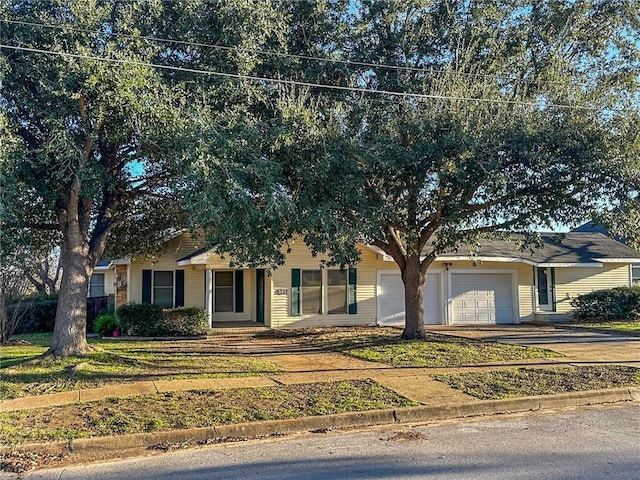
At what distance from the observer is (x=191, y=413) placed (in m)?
8.01

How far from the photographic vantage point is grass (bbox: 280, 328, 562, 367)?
12.6m

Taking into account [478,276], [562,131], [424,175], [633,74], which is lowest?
[478,276]

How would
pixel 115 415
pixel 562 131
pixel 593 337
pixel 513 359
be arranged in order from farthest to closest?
pixel 593 337, pixel 513 359, pixel 562 131, pixel 115 415

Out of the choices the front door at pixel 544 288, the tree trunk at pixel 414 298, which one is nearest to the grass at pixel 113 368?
the tree trunk at pixel 414 298

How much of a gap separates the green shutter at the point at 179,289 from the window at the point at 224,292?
6.37 feet

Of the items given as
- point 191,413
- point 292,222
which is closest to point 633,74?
point 292,222

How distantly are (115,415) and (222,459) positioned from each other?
2.24 meters

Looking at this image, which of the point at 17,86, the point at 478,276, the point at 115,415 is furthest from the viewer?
the point at 478,276

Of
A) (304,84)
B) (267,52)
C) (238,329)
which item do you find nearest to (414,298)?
(238,329)

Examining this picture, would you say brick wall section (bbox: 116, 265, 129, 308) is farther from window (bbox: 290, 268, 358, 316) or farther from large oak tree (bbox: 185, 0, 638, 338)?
large oak tree (bbox: 185, 0, 638, 338)

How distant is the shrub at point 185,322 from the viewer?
18453mm

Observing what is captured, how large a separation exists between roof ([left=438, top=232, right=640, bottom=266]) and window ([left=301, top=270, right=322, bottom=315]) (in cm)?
468

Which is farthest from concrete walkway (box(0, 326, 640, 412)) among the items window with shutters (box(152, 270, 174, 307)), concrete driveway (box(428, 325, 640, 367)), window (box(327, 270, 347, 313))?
window with shutters (box(152, 270, 174, 307))

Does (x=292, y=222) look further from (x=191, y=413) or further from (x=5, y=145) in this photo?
(x=5, y=145)
